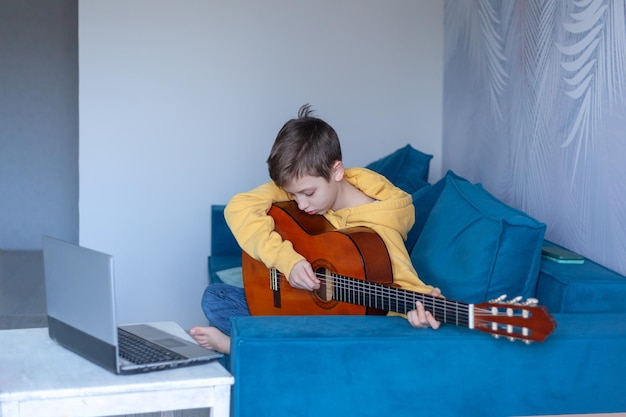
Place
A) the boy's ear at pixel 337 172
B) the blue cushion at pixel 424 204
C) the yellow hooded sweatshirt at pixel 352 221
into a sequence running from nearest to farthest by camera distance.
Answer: the yellow hooded sweatshirt at pixel 352 221, the boy's ear at pixel 337 172, the blue cushion at pixel 424 204

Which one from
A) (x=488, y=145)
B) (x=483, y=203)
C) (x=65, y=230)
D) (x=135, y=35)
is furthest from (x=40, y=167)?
(x=483, y=203)

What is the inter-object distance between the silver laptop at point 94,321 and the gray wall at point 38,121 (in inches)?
170

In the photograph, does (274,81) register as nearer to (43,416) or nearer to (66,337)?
(66,337)

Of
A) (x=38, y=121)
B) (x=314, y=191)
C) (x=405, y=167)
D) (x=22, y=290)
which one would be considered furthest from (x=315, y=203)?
(x=38, y=121)

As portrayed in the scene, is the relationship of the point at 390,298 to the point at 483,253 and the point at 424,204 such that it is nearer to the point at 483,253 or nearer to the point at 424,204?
the point at 483,253

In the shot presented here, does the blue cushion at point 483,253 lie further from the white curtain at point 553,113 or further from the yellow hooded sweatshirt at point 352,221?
the white curtain at point 553,113

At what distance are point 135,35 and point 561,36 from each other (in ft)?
6.91

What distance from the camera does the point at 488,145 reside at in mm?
3029

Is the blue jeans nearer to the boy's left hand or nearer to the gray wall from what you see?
the boy's left hand

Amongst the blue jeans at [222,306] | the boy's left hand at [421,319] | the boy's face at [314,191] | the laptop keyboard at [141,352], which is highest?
the boy's face at [314,191]

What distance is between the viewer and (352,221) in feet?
7.24

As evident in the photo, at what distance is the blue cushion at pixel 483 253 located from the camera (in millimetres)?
1940

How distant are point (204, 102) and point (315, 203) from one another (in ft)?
5.64

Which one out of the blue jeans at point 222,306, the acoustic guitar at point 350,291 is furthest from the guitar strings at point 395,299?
the blue jeans at point 222,306
